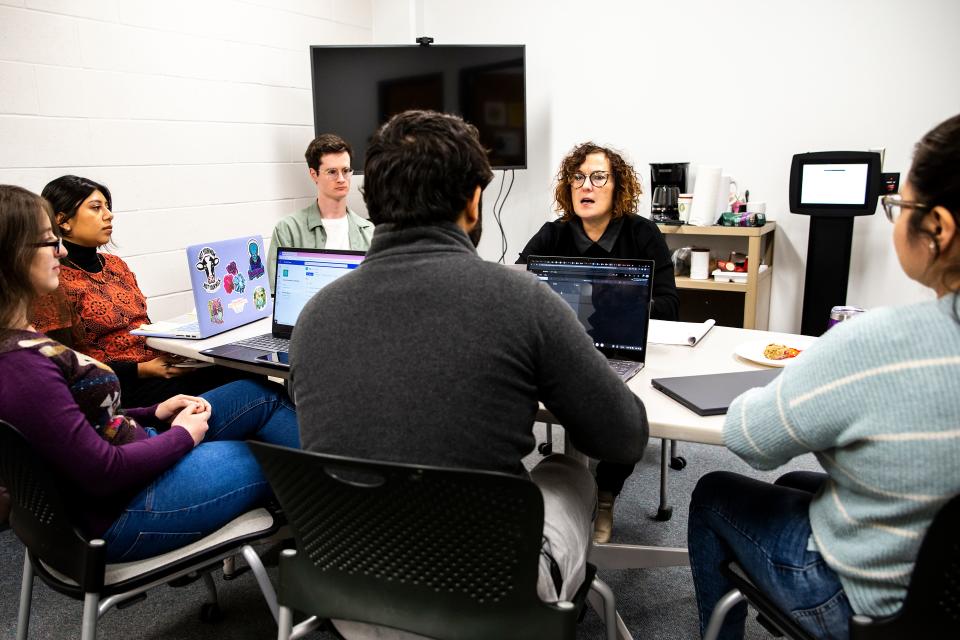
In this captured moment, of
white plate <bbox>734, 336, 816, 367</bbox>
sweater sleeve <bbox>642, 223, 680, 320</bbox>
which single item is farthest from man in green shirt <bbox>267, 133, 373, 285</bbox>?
white plate <bbox>734, 336, 816, 367</bbox>

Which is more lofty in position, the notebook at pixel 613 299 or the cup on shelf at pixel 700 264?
the notebook at pixel 613 299

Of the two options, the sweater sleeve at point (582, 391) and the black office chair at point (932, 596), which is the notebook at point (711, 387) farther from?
the black office chair at point (932, 596)

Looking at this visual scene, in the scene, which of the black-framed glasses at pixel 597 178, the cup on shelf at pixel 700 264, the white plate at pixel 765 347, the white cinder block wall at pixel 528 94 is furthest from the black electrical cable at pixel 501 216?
the white plate at pixel 765 347

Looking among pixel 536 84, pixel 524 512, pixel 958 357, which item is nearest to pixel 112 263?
pixel 524 512

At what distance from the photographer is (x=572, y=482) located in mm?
1490

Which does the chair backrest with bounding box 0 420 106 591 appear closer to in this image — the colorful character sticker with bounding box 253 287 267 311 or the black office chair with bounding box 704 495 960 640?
the colorful character sticker with bounding box 253 287 267 311

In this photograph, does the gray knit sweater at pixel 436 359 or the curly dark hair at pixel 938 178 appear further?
→ the gray knit sweater at pixel 436 359

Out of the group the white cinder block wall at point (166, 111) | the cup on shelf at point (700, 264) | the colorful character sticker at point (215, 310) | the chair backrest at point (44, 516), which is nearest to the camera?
the chair backrest at point (44, 516)

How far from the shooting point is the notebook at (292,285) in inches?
85.0

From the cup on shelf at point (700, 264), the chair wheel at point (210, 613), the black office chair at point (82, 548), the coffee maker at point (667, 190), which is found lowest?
the chair wheel at point (210, 613)

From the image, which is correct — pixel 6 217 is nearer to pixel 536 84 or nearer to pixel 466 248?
pixel 466 248

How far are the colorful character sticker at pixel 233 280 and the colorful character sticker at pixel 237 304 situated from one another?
0.03 meters

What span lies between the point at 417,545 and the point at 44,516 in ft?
2.54

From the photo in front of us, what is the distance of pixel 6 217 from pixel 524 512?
1.18 metres
